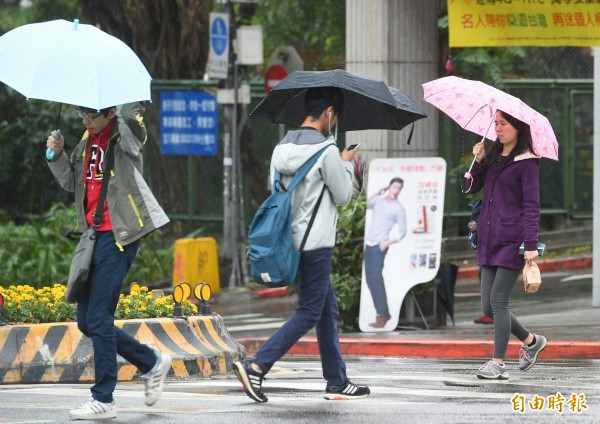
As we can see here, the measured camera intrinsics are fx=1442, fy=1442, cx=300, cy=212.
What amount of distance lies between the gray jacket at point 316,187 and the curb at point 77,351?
2.83 meters

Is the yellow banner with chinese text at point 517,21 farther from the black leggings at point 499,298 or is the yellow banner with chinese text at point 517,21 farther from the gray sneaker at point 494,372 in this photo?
the gray sneaker at point 494,372

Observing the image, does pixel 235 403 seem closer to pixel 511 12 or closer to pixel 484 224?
pixel 484 224

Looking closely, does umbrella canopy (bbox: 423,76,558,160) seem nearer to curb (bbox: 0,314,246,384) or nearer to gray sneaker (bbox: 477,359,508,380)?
gray sneaker (bbox: 477,359,508,380)

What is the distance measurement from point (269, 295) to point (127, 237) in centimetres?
1187

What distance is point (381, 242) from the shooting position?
14.1 meters

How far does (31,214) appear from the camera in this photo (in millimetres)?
26625

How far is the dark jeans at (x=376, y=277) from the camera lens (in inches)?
553

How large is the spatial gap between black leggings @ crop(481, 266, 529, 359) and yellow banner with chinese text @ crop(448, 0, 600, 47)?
5624 mm

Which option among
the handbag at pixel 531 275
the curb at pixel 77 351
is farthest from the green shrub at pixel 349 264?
the handbag at pixel 531 275

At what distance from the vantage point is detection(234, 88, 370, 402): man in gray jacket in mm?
8031

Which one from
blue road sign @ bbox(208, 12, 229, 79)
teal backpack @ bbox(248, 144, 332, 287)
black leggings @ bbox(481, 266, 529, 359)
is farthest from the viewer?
blue road sign @ bbox(208, 12, 229, 79)

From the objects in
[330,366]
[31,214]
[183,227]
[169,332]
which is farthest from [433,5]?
[31,214]

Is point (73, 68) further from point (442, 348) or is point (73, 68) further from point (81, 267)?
point (442, 348)

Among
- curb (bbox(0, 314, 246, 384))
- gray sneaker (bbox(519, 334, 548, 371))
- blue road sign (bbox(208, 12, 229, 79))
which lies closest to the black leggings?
gray sneaker (bbox(519, 334, 548, 371))
